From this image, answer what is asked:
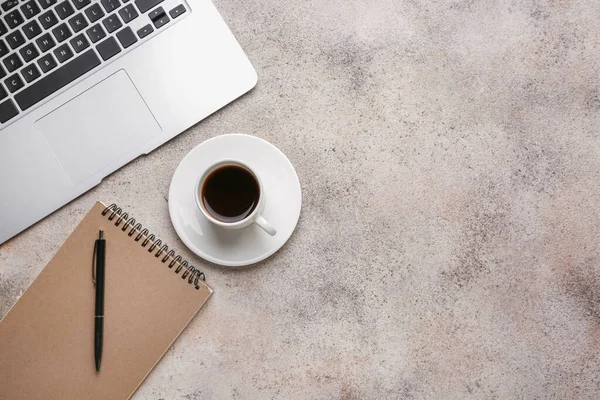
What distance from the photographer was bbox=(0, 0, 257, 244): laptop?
0.72 m

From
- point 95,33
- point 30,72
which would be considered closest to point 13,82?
point 30,72

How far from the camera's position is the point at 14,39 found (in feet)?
2.35

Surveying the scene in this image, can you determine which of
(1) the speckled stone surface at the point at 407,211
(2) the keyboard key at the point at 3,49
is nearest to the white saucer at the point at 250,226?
(1) the speckled stone surface at the point at 407,211

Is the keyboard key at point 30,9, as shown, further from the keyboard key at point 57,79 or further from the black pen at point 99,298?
the black pen at point 99,298

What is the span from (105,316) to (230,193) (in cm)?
26

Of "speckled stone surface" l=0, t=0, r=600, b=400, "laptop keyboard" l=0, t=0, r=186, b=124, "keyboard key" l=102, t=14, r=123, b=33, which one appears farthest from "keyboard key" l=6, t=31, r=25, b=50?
"speckled stone surface" l=0, t=0, r=600, b=400

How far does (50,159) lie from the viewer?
0.74 meters

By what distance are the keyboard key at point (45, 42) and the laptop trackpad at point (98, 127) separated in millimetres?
73

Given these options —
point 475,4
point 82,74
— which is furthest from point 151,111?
point 475,4

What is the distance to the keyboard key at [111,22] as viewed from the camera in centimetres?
72

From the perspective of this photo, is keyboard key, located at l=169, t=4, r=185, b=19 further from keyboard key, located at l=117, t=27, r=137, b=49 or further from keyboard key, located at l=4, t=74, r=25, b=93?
keyboard key, located at l=4, t=74, r=25, b=93

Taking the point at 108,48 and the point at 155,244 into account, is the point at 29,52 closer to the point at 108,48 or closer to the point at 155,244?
the point at 108,48

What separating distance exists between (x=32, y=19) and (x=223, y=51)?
0.26 metres

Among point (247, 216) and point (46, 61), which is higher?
point (46, 61)
